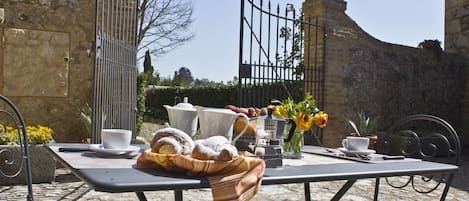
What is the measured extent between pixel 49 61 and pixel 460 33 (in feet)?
24.3

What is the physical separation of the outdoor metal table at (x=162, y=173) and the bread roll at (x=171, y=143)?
67mm

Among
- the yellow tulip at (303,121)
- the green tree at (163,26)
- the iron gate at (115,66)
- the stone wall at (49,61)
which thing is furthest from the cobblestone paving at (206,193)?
the green tree at (163,26)

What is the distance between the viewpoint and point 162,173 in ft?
3.76

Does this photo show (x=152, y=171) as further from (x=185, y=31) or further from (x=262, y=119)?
(x=185, y=31)

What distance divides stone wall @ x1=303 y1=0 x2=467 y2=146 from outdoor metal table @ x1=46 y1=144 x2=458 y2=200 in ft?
16.8

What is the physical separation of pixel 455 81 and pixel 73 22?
6979 millimetres

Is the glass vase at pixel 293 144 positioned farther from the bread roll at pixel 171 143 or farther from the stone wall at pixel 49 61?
the stone wall at pixel 49 61

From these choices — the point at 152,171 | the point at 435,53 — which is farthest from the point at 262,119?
the point at 435,53

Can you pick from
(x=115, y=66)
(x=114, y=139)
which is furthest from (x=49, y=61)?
(x=114, y=139)

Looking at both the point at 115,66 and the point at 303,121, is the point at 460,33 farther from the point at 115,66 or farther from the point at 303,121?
the point at 303,121

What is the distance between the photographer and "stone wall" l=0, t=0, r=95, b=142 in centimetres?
525

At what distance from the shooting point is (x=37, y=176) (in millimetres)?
4148

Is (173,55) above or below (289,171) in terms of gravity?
above

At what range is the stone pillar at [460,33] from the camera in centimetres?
825
